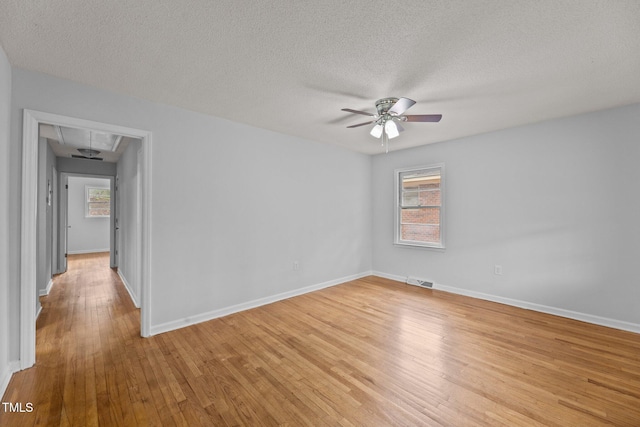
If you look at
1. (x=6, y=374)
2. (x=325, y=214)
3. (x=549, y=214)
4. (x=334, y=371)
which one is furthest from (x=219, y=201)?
(x=549, y=214)

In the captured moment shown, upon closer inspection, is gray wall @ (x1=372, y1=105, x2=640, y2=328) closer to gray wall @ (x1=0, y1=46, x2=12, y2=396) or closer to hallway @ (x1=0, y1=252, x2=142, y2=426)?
hallway @ (x1=0, y1=252, x2=142, y2=426)

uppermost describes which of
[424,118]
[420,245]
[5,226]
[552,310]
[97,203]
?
[424,118]

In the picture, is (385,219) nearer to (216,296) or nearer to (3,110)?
(216,296)

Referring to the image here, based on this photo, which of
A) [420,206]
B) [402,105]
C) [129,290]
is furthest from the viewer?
[420,206]

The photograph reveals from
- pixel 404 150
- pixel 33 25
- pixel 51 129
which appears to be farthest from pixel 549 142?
pixel 51 129

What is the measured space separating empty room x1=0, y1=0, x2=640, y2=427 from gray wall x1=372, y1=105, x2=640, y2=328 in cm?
2

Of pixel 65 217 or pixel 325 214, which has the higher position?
pixel 325 214

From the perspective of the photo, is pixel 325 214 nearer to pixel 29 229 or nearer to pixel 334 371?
pixel 334 371

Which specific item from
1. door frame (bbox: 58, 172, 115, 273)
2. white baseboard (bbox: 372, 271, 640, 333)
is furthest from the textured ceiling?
door frame (bbox: 58, 172, 115, 273)

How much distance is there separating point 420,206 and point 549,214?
5.89 ft

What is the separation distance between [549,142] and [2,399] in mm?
5864

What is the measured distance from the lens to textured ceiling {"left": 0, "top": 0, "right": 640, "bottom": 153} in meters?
1.57

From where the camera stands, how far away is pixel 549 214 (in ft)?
11.3

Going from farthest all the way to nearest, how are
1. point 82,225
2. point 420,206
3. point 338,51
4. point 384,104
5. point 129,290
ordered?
point 82,225 → point 420,206 → point 129,290 → point 384,104 → point 338,51
